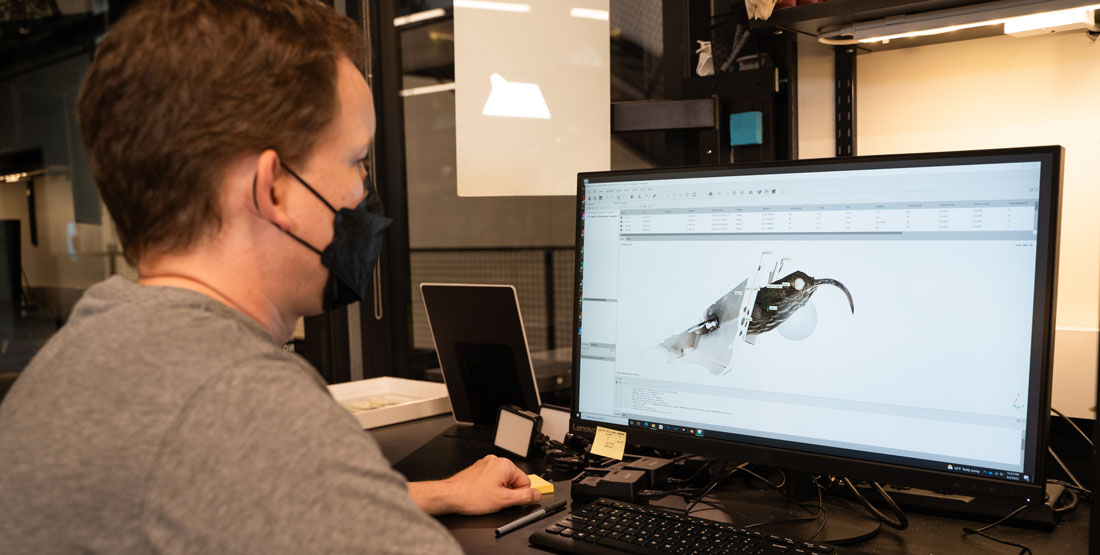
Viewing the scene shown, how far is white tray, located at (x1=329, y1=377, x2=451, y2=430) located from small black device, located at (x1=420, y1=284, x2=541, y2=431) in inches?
3.5

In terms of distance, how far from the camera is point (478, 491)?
117cm

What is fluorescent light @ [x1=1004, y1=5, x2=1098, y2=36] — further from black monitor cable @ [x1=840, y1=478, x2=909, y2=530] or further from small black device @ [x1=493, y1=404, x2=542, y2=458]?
small black device @ [x1=493, y1=404, x2=542, y2=458]

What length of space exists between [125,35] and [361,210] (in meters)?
0.25

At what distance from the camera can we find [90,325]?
63 centimetres

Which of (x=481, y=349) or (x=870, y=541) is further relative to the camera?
(x=481, y=349)

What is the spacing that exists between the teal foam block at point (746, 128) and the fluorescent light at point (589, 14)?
446mm

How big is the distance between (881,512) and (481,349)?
0.81 m

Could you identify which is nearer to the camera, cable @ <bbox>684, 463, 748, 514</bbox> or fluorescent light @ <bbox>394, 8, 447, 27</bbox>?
cable @ <bbox>684, 463, 748, 514</bbox>

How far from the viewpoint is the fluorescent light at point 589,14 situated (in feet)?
6.08

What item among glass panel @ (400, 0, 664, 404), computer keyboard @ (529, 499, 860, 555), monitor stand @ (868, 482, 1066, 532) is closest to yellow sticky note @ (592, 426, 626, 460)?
computer keyboard @ (529, 499, 860, 555)

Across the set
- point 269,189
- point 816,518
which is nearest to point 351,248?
point 269,189

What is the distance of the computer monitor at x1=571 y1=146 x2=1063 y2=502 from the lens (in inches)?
36.2

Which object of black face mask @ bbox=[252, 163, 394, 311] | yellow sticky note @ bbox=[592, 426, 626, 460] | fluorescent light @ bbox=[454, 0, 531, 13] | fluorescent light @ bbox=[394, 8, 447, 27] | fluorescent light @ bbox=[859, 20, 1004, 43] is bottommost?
yellow sticky note @ bbox=[592, 426, 626, 460]

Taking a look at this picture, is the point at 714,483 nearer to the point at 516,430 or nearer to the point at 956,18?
the point at 516,430
